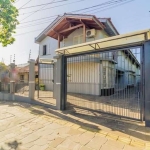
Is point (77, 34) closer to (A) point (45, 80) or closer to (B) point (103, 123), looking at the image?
(A) point (45, 80)

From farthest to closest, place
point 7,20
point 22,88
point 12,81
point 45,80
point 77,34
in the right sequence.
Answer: point 77,34
point 45,80
point 12,81
point 22,88
point 7,20

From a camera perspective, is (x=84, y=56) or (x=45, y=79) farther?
(x=45, y=79)

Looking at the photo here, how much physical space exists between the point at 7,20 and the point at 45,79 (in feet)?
13.7

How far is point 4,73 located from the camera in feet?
31.7

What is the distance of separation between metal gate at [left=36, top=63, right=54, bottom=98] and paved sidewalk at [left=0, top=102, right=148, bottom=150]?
169 inches

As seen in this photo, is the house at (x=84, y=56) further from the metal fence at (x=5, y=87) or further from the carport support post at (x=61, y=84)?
the metal fence at (x=5, y=87)

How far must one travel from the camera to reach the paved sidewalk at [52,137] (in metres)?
3.03

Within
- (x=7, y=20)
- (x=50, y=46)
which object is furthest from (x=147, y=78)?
(x=50, y=46)

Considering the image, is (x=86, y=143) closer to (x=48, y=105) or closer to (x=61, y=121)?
(x=61, y=121)

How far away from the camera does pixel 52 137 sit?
11.4 ft

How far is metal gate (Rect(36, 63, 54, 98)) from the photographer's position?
351 inches

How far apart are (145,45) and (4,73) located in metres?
9.43

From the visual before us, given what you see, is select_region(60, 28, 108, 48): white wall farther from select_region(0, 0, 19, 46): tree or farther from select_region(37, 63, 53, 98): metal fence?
select_region(0, 0, 19, 46): tree

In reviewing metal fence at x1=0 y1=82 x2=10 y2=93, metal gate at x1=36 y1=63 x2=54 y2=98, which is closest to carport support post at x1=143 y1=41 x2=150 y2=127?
metal gate at x1=36 y1=63 x2=54 y2=98
